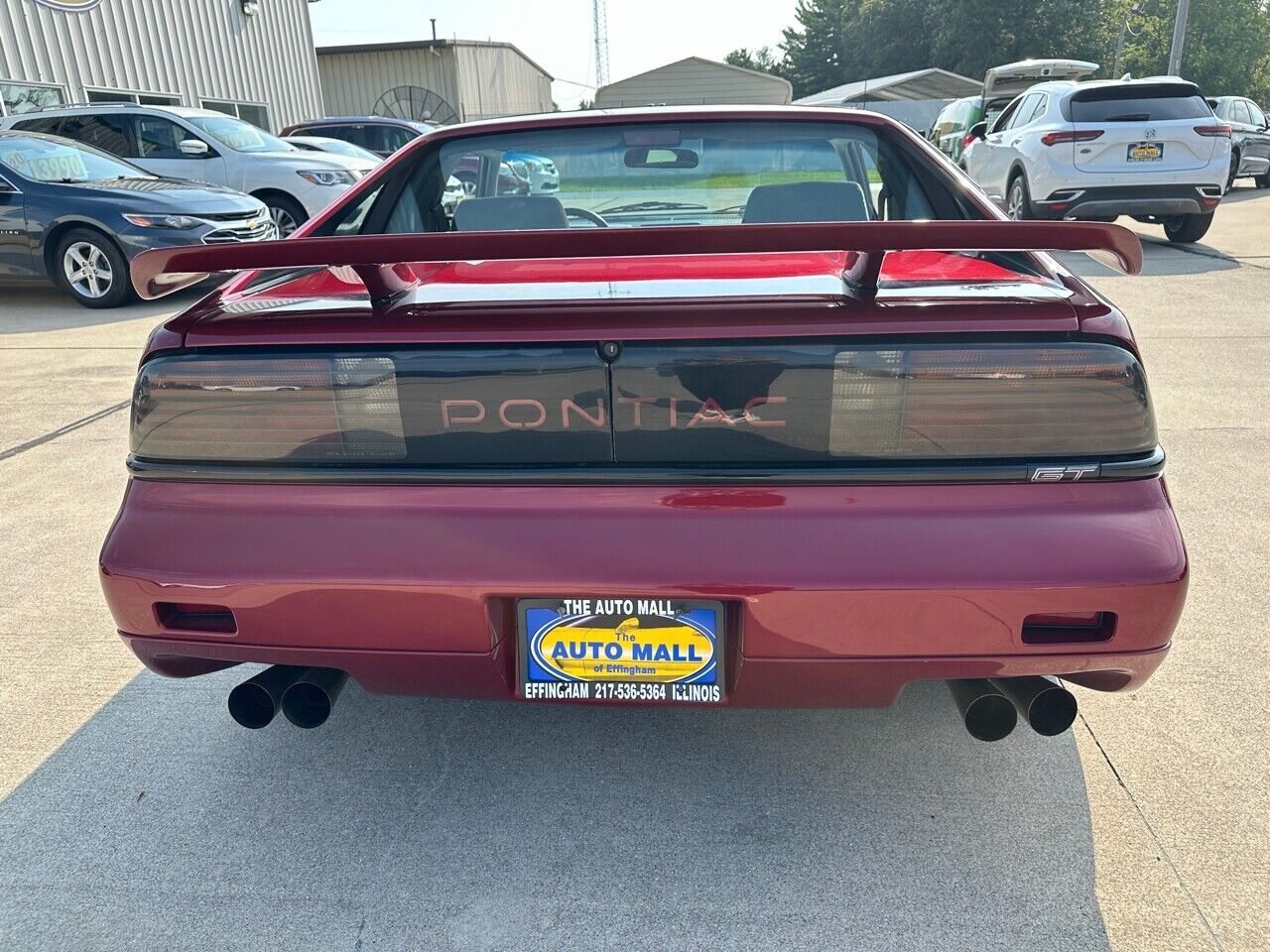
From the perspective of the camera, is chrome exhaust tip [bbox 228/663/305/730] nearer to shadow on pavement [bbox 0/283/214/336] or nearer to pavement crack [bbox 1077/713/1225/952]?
pavement crack [bbox 1077/713/1225/952]

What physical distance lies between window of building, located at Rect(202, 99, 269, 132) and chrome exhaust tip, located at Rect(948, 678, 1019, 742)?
19.1 meters

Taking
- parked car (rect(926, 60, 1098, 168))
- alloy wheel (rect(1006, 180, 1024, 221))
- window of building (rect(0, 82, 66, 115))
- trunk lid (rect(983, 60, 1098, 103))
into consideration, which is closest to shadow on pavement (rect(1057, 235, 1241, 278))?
alloy wheel (rect(1006, 180, 1024, 221))

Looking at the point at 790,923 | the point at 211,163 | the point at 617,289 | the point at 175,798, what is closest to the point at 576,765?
the point at 790,923

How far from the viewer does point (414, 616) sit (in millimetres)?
1678

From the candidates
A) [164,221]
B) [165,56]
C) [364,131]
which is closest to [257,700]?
[164,221]

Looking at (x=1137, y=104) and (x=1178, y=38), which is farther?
(x=1178, y=38)

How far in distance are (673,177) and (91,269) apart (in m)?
6.81

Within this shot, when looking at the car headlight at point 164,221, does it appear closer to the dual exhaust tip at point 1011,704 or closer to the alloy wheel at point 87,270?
the alloy wheel at point 87,270

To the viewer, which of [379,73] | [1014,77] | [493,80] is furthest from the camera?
[493,80]

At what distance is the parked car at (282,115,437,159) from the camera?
1518 centimetres

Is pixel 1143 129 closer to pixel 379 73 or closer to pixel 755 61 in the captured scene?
pixel 379 73

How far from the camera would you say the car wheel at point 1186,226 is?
32.6 ft

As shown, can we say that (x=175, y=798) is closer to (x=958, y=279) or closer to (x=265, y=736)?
(x=265, y=736)

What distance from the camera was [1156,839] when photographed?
6.15 feet
